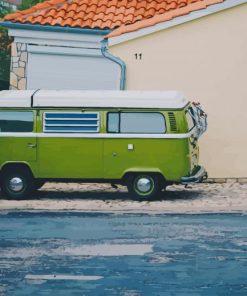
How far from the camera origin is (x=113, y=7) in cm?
1892

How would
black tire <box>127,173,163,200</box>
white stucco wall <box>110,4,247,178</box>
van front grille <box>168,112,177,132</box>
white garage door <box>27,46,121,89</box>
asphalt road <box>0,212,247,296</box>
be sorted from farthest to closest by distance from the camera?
1. white garage door <box>27,46,121,89</box>
2. white stucco wall <box>110,4,247,178</box>
3. black tire <box>127,173,163,200</box>
4. van front grille <box>168,112,177,132</box>
5. asphalt road <box>0,212,247,296</box>

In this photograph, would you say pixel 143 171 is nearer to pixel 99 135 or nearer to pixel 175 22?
pixel 99 135

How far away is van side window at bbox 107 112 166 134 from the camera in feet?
44.4

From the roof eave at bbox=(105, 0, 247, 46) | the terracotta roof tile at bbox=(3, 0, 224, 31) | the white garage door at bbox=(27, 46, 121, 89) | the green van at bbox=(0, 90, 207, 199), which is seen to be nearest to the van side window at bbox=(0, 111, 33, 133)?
the green van at bbox=(0, 90, 207, 199)

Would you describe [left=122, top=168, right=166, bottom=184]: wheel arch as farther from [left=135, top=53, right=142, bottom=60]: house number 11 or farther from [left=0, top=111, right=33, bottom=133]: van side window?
[left=135, top=53, right=142, bottom=60]: house number 11

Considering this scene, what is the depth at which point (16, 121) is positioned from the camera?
45.4 feet

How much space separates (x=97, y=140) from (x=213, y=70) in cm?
392

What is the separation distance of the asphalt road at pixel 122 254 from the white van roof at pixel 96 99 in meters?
2.45

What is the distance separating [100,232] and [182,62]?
666cm

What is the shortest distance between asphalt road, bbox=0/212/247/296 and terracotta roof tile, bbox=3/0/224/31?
735 centimetres

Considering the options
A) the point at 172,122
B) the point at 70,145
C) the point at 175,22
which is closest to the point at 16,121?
the point at 70,145

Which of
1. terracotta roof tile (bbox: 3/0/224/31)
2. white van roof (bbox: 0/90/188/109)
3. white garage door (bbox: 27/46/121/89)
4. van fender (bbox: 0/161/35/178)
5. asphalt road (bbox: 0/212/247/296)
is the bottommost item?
asphalt road (bbox: 0/212/247/296)

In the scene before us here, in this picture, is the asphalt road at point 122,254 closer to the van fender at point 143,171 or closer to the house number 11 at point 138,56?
the van fender at point 143,171

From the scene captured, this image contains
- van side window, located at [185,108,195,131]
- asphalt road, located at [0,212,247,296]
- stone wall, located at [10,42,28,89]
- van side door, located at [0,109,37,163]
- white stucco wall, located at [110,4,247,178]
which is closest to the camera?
asphalt road, located at [0,212,247,296]
